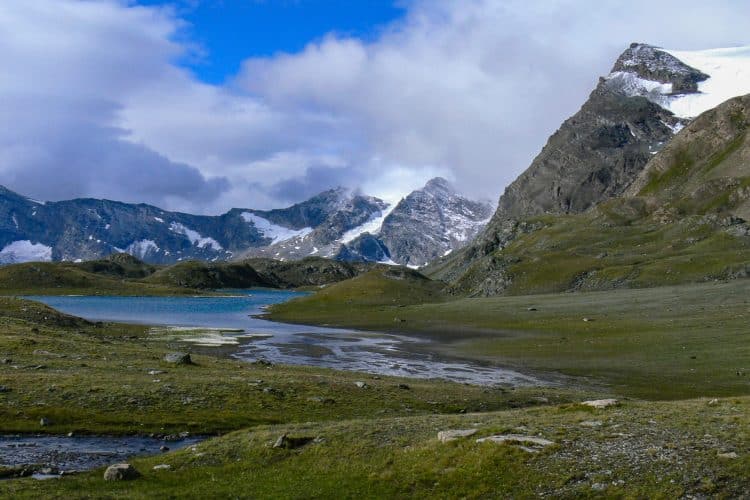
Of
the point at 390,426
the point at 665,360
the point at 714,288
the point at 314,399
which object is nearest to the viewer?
the point at 390,426

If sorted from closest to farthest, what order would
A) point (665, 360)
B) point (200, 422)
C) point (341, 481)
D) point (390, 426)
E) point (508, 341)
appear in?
point (341, 481) < point (390, 426) < point (200, 422) < point (665, 360) < point (508, 341)

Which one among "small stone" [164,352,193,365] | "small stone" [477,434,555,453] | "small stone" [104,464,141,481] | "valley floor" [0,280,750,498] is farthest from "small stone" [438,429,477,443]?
"small stone" [164,352,193,365]

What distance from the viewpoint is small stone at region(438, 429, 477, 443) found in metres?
29.3

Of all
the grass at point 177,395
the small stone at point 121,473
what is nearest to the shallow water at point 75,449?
the grass at point 177,395

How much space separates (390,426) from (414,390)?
1871cm

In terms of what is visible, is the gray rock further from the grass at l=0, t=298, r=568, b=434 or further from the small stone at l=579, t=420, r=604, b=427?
the grass at l=0, t=298, r=568, b=434

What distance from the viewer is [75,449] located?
1332 inches

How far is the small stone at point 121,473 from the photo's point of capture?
89.3 ft

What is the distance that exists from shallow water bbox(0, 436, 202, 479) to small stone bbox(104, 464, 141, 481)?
10.6ft

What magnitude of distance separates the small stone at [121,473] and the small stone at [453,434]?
13.5 meters

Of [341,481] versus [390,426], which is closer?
[341,481]

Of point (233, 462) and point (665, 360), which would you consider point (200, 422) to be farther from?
point (665, 360)

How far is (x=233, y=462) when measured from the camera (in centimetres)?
3033

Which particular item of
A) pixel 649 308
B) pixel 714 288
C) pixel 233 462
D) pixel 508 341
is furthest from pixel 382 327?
pixel 233 462
